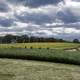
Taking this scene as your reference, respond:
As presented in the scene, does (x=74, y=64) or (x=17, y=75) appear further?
(x=74, y=64)

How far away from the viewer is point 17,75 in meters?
27.2

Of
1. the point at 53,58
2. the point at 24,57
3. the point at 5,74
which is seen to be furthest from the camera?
the point at 24,57

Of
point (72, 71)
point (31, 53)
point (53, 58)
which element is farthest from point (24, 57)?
point (72, 71)

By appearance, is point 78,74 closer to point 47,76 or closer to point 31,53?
point 47,76

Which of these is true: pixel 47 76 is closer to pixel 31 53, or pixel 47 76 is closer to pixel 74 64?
pixel 74 64

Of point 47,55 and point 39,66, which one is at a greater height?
point 47,55

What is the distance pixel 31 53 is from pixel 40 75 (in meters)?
15.8

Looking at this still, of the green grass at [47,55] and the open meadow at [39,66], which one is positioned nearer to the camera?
the open meadow at [39,66]

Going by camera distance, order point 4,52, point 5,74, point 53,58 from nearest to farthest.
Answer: point 5,74 → point 53,58 → point 4,52

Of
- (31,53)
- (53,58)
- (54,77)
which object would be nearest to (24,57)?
(31,53)

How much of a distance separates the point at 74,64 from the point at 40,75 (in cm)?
870

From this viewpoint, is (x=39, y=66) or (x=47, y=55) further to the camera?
(x=47, y=55)

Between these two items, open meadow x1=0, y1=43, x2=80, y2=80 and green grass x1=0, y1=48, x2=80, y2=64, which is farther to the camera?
green grass x1=0, y1=48, x2=80, y2=64

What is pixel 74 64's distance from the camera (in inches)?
1362
